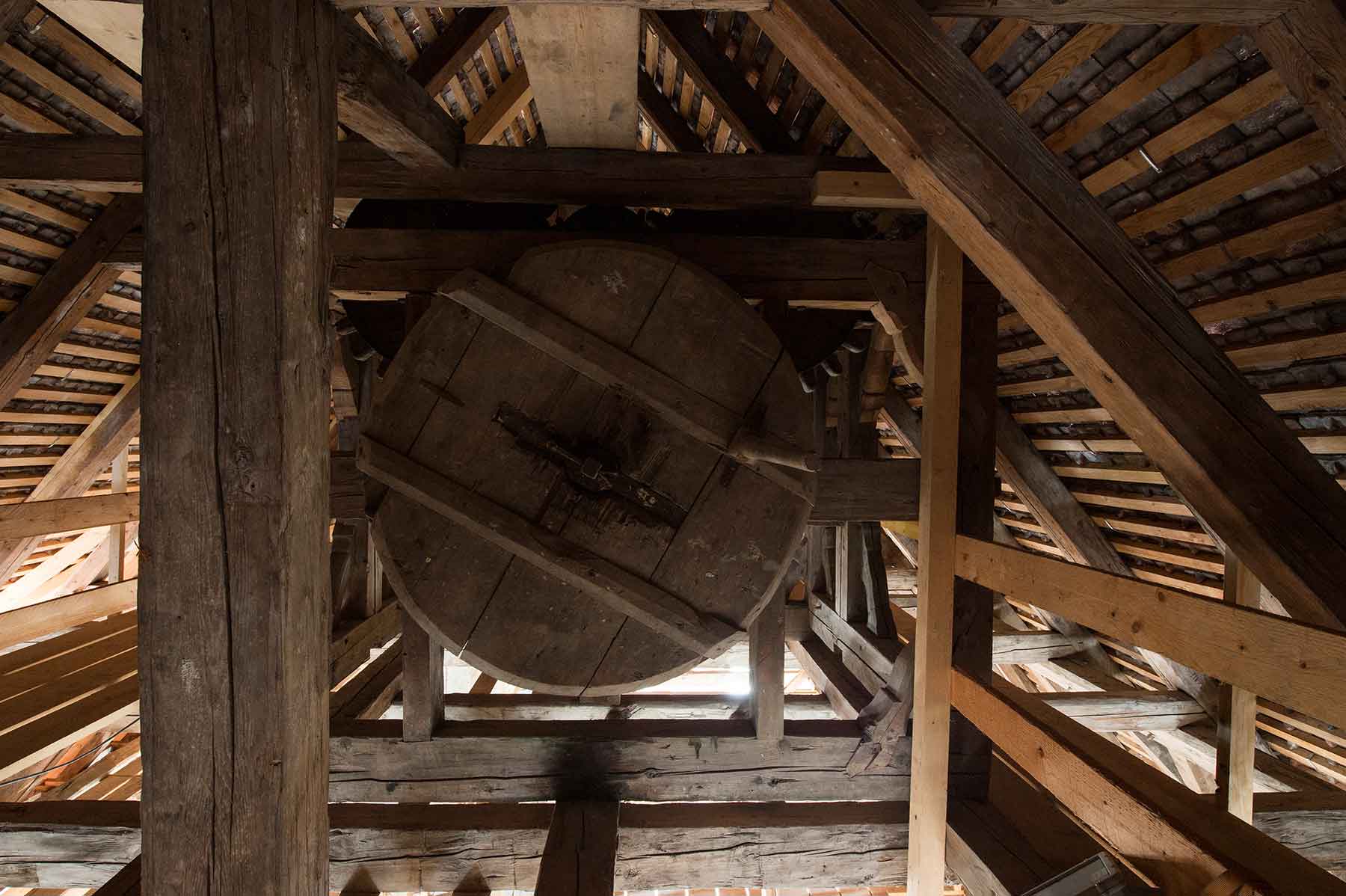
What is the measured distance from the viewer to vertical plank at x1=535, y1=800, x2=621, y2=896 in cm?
194

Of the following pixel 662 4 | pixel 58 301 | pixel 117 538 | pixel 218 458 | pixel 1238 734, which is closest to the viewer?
pixel 218 458

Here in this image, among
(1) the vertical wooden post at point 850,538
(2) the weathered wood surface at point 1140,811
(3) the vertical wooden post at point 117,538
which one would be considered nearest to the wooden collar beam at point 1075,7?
(2) the weathered wood surface at point 1140,811

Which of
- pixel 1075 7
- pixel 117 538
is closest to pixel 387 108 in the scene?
pixel 1075 7

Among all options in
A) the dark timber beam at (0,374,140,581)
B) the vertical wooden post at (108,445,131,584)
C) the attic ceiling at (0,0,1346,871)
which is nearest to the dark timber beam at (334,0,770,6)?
the attic ceiling at (0,0,1346,871)

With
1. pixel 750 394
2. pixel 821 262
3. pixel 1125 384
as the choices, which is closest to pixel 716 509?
pixel 750 394

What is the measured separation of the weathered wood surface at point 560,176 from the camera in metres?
2.34

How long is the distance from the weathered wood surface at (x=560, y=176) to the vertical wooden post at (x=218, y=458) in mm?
1253

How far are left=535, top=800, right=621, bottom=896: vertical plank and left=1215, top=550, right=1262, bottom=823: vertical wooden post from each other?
9.38 ft

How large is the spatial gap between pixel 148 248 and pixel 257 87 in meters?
0.34

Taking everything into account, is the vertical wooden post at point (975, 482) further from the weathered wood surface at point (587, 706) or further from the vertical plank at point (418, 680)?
the vertical plank at point (418, 680)

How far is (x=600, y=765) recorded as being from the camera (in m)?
2.46

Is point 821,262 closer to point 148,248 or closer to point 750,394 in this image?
point 750,394

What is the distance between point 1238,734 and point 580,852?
3102mm

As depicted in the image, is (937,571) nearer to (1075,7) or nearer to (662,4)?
(1075,7)
